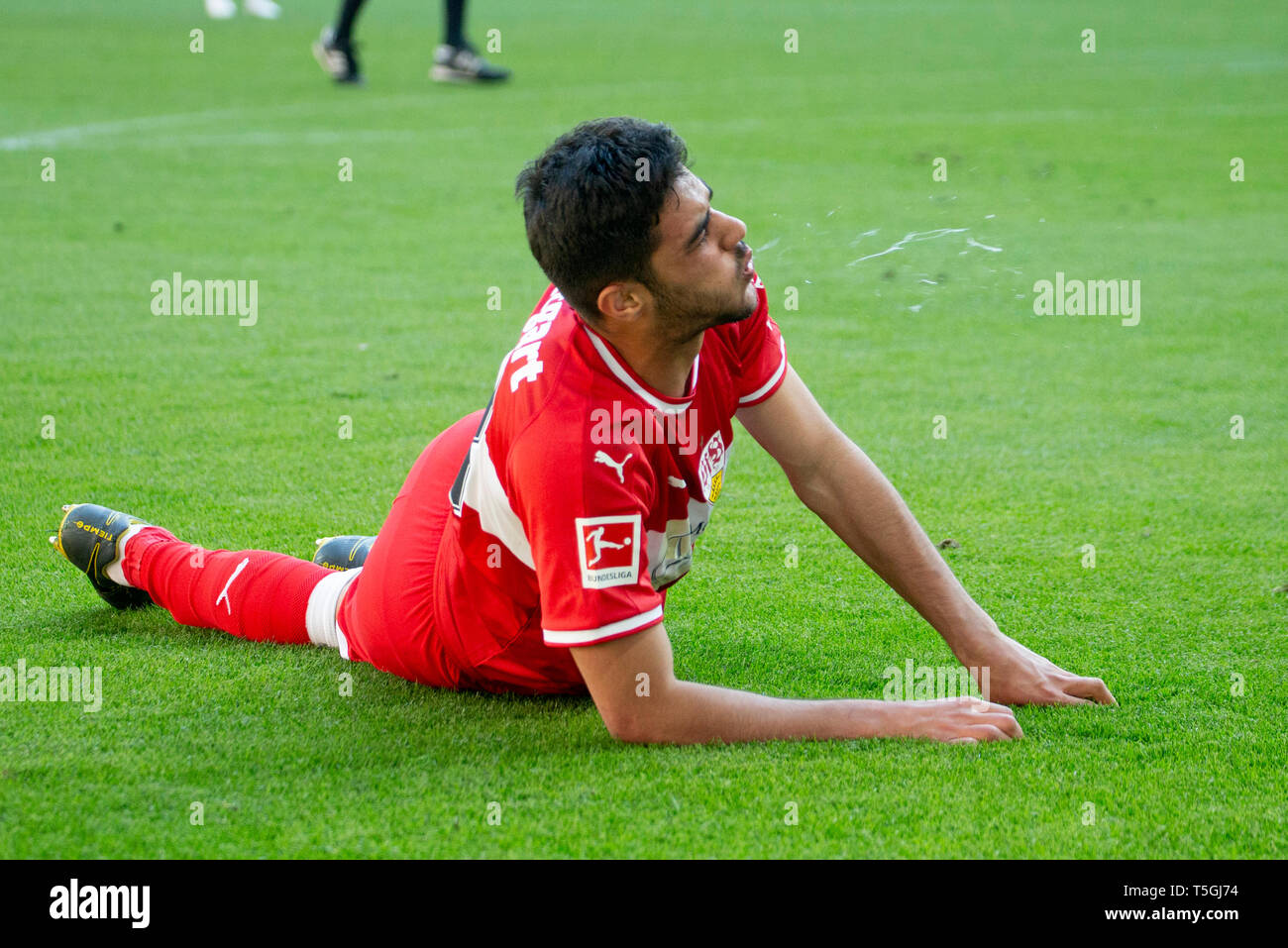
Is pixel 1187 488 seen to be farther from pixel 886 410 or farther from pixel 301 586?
pixel 301 586

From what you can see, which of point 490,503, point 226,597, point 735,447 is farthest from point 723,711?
point 735,447

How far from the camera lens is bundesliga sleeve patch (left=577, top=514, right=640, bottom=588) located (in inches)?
101

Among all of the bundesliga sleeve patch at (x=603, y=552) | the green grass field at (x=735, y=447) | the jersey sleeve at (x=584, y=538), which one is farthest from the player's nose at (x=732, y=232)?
the green grass field at (x=735, y=447)

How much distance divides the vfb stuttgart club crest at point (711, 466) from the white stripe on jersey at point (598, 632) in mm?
414

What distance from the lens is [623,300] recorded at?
2.64 metres

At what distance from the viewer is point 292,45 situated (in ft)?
55.2

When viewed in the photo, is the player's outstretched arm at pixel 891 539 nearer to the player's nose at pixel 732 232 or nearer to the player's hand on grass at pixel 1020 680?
the player's hand on grass at pixel 1020 680

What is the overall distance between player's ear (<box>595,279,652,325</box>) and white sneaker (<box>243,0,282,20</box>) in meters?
18.6

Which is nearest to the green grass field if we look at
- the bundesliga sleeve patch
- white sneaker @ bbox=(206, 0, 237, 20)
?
the bundesliga sleeve patch

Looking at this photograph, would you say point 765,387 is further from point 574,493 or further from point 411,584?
point 411,584

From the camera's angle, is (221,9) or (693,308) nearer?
(693,308)

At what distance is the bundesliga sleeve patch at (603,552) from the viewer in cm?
258

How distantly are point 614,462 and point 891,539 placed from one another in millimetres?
822

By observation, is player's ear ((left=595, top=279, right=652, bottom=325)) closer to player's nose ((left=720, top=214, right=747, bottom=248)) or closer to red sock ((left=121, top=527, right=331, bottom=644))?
player's nose ((left=720, top=214, right=747, bottom=248))
